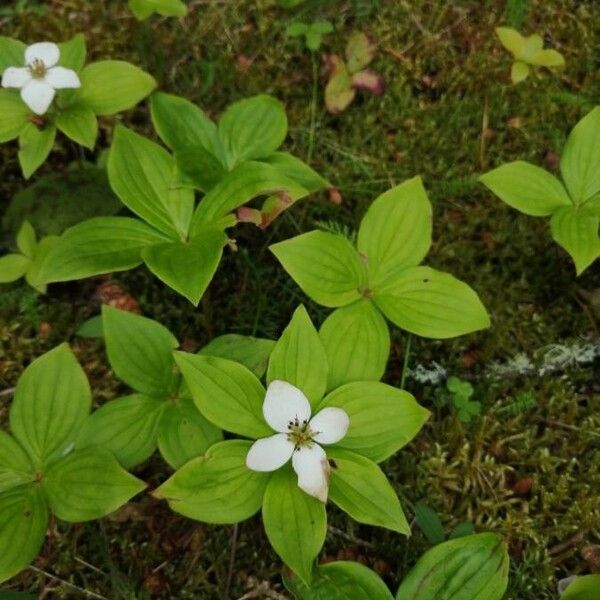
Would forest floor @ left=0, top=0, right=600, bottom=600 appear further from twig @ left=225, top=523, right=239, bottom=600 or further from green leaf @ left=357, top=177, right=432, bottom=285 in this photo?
green leaf @ left=357, top=177, right=432, bottom=285

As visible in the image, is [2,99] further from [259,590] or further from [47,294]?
[259,590]

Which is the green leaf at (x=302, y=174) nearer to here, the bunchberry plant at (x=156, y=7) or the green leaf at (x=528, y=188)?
the green leaf at (x=528, y=188)

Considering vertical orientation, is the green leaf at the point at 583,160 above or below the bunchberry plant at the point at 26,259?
above

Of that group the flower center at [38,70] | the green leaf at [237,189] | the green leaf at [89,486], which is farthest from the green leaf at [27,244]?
the green leaf at [89,486]

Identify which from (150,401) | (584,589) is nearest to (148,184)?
(150,401)

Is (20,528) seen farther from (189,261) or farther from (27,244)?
(27,244)

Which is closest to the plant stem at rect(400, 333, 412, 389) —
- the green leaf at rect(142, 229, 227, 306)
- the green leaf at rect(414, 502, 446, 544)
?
the green leaf at rect(414, 502, 446, 544)
